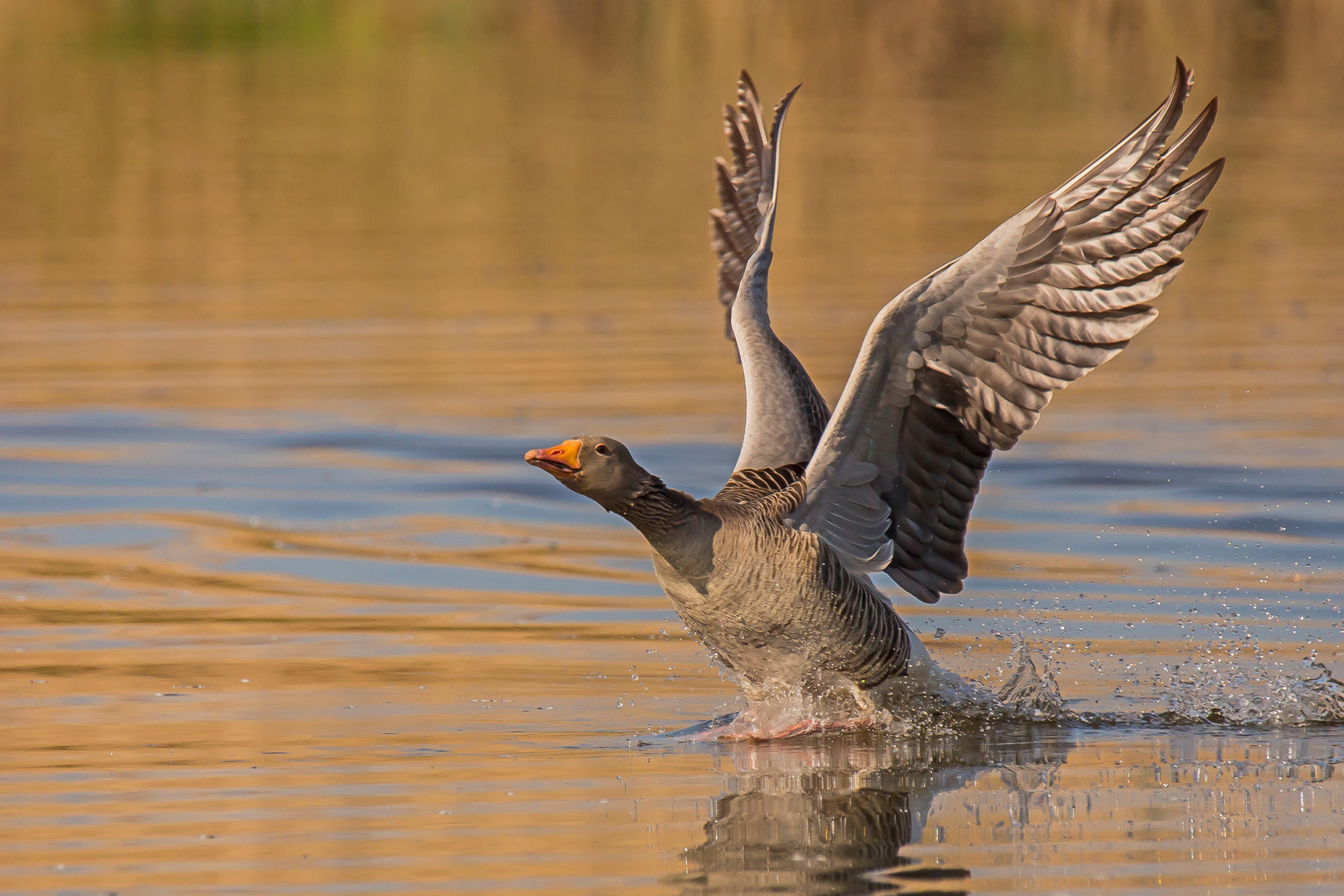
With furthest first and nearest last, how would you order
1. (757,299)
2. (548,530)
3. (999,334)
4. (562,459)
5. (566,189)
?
(566,189) → (548,530) → (757,299) → (999,334) → (562,459)

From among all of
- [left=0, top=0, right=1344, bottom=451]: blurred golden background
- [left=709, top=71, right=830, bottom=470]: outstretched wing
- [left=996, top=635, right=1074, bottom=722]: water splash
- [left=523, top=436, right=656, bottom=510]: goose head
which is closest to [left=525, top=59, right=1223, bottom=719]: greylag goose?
[left=523, top=436, right=656, bottom=510]: goose head

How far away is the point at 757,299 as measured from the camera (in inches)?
404

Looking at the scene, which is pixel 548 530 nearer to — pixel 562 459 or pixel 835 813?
pixel 562 459

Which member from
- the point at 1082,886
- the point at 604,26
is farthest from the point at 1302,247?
the point at 604,26

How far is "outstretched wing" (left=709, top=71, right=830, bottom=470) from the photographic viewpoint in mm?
9664

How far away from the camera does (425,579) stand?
10.7m

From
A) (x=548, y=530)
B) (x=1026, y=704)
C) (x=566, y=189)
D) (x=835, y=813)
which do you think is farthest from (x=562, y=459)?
(x=566, y=189)

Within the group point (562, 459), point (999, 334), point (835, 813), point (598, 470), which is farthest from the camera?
point (999, 334)

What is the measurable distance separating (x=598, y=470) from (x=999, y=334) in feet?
5.74

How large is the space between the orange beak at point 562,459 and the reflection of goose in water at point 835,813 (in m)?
1.25

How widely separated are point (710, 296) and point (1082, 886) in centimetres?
1351

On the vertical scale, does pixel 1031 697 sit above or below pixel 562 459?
below

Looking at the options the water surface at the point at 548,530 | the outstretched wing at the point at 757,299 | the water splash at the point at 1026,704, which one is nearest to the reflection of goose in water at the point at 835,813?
the water surface at the point at 548,530

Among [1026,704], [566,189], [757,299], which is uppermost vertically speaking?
[566,189]
